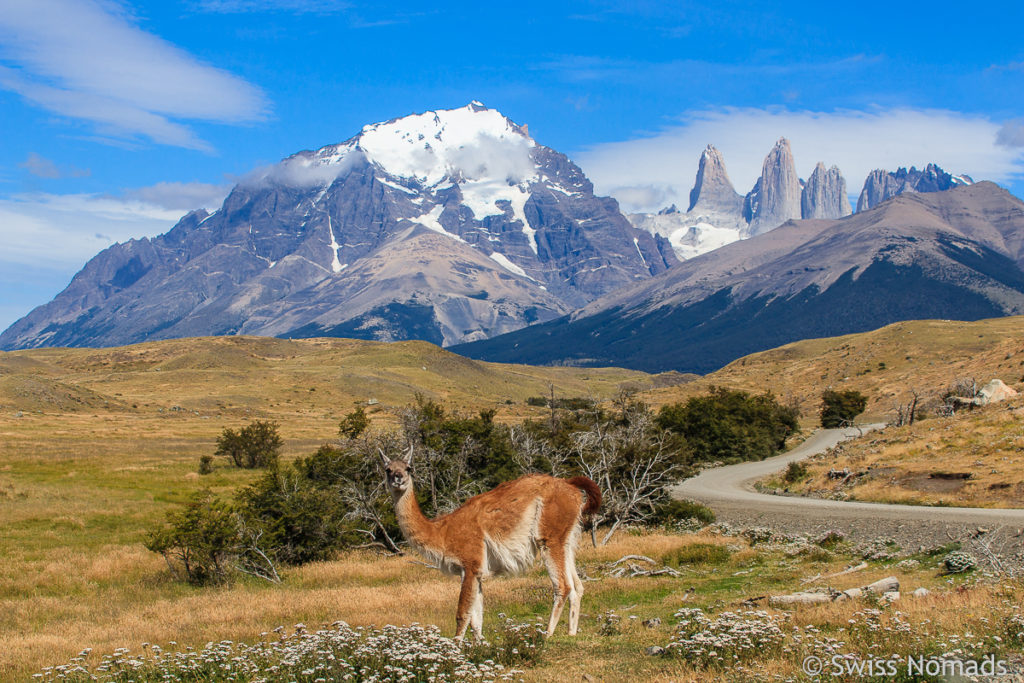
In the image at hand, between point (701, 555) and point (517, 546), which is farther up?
point (517, 546)

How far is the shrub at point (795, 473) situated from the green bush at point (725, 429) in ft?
42.6

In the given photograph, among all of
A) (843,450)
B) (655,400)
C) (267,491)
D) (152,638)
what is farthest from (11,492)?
(655,400)

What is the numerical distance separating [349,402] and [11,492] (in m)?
93.2

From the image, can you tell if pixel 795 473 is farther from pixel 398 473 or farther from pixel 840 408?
pixel 398 473

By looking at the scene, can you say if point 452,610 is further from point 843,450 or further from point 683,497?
point 843,450

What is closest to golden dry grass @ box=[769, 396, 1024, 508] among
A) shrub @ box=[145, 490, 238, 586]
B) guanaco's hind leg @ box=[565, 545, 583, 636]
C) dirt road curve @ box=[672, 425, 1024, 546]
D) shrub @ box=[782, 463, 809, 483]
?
shrub @ box=[782, 463, 809, 483]

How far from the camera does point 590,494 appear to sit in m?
11.4

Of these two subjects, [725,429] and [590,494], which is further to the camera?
[725,429]

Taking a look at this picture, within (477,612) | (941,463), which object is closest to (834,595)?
(477,612)

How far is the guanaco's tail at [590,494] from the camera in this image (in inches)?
445

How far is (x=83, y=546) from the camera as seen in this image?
2605cm

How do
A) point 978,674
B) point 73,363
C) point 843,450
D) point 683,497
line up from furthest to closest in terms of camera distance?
point 73,363
point 843,450
point 683,497
point 978,674

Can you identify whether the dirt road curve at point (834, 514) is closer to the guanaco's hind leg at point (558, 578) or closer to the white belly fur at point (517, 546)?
the guanaco's hind leg at point (558, 578)

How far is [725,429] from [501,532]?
Answer: 51310mm
